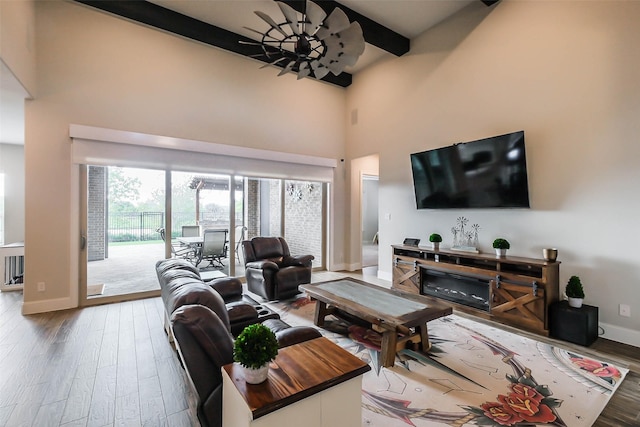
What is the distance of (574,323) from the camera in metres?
2.99

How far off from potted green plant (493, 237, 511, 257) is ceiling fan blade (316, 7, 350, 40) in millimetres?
3279

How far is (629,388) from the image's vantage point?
2.23 metres

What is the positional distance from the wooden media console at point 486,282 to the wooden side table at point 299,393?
9.68 ft

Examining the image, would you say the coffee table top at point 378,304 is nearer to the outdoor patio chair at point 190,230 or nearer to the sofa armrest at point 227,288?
the sofa armrest at point 227,288

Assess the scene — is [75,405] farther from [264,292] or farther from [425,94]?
[425,94]

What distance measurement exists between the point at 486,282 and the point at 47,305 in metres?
6.12

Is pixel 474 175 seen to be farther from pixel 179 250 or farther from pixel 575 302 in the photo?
pixel 179 250

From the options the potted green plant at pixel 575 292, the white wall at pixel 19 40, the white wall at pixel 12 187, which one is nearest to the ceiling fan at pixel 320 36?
the white wall at pixel 19 40

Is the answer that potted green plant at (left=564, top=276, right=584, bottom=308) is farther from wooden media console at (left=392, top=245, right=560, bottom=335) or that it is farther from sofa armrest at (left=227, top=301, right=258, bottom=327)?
sofa armrest at (left=227, top=301, right=258, bottom=327)

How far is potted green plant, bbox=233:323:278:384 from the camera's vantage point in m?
1.22

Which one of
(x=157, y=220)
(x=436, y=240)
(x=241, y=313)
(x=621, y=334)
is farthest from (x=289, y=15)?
(x=621, y=334)

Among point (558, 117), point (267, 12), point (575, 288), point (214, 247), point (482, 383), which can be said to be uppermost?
point (267, 12)

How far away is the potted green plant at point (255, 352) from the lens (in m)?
1.22

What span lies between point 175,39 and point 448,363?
241 inches
